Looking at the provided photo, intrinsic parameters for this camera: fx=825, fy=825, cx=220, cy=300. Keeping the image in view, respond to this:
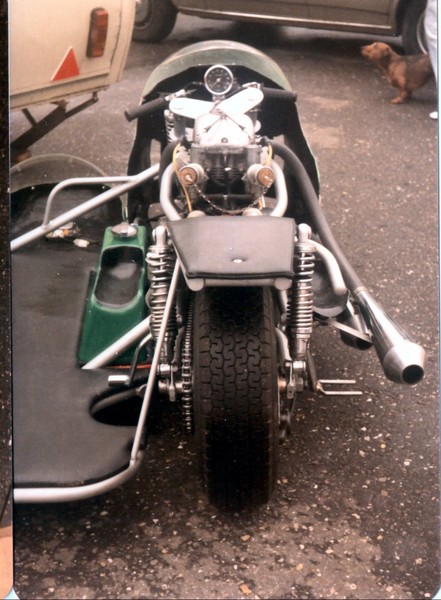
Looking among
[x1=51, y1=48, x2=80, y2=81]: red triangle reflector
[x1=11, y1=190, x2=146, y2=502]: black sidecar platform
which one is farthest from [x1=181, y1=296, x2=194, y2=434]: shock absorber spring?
[x1=51, y1=48, x2=80, y2=81]: red triangle reflector

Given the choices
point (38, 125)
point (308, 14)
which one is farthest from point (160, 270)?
point (308, 14)

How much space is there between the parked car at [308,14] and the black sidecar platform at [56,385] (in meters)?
1.62

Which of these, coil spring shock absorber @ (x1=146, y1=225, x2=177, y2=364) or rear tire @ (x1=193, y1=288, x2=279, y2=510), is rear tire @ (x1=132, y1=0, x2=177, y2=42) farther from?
rear tire @ (x1=193, y1=288, x2=279, y2=510)

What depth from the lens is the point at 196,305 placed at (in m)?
1.66

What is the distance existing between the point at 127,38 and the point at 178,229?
5.04 feet

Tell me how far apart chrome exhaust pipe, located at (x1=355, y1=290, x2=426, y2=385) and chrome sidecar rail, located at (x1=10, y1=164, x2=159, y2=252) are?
899 mm

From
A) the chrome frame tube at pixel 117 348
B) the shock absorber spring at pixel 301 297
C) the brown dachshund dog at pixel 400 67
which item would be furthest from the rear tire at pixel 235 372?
the brown dachshund dog at pixel 400 67

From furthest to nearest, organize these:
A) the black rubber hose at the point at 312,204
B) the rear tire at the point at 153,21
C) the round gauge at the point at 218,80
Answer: the rear tire at the point at 153,21 < the round gauge at the point at 218,80 < the black rubber hose at the point at 312,204

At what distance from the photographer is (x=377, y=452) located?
2.03 meters

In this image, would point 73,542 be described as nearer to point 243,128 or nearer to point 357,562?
point 357,562

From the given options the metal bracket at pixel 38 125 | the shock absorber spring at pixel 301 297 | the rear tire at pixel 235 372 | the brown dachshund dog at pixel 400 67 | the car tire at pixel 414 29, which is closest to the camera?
the rear tire at pixel 235 372

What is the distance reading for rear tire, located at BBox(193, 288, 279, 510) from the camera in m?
1.60

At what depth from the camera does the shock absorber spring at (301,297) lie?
1.71 m

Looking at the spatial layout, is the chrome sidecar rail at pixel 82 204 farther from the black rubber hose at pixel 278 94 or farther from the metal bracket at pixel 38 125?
the metal bracket at pixel 38 125
